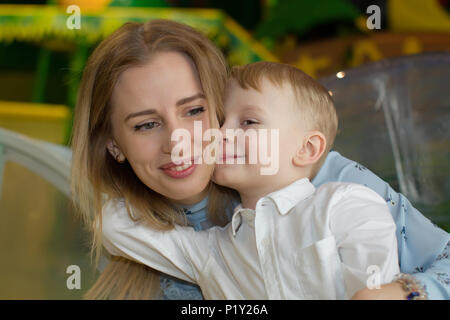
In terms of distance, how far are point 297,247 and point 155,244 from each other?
0.26 meters

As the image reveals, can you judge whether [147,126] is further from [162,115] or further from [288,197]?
[288,197]

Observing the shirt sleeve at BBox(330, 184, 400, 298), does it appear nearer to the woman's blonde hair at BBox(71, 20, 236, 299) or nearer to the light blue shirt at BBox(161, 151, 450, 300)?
the light blue shirt at BBox(161, 151, 450, 300)

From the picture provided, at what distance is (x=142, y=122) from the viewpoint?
840 millimetres

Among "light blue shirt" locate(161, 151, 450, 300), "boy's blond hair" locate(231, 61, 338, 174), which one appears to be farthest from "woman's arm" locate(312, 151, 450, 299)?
"boy's blond hair" locate(231, 61, 338, 174)

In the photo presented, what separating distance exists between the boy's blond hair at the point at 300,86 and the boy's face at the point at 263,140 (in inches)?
0.4

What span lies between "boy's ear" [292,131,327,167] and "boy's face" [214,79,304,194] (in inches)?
0.4

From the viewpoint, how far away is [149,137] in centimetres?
84

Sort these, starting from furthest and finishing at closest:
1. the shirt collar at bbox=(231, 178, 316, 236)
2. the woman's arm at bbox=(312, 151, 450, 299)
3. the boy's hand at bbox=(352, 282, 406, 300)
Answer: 1. the woman's arm at bbox=(312, 151, 450, 299)
2. the shirt collar at bbox=(231, 178, 316, 236)
3. the boy's hand at bbox=(352, 282, 406, 300)

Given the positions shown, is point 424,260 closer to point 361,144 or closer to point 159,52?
point 361,144

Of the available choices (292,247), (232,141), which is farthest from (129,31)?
(292,247)

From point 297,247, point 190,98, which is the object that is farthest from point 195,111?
point 297,247

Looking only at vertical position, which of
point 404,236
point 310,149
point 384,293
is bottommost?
point 384,293

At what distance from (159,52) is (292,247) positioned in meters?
0.36

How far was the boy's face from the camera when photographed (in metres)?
0.80
